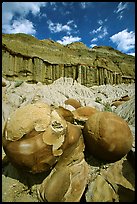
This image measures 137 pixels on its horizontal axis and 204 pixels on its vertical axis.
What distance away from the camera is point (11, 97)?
10.9 metres

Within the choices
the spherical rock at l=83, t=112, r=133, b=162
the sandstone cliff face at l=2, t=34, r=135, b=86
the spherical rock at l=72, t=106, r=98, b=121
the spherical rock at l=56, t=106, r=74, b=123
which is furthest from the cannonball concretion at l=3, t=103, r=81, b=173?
the sandstone cliff face at l=2, t=34, r=135, b=86

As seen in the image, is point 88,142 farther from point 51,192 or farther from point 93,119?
point 51,192

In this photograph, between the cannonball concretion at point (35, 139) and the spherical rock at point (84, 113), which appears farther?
the spherical rock at point (84, 113)

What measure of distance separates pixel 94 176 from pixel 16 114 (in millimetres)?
1965

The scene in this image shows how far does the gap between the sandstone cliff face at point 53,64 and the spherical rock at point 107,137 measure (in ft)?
69.8

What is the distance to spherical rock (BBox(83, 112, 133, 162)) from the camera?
3.74 metres

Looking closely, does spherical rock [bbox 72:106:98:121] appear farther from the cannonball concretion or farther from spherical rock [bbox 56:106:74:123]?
the cannonball concretion

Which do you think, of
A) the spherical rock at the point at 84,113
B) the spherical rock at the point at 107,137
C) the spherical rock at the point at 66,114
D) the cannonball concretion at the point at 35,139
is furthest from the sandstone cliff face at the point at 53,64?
the spherical rock at the point at 107,137

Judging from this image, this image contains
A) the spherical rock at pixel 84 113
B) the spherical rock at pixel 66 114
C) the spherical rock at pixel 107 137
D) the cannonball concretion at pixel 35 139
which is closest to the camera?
the cannonball concretion at pixel 35 139

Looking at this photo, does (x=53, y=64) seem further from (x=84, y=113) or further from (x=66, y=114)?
(x=66, y=114)

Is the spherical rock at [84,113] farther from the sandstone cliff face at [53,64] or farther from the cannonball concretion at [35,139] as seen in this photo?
the sandstone cliff face at [53,64]

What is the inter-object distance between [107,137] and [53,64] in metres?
25.7

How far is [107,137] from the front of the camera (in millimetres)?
3738

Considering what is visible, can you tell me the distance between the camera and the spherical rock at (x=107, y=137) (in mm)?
3736
